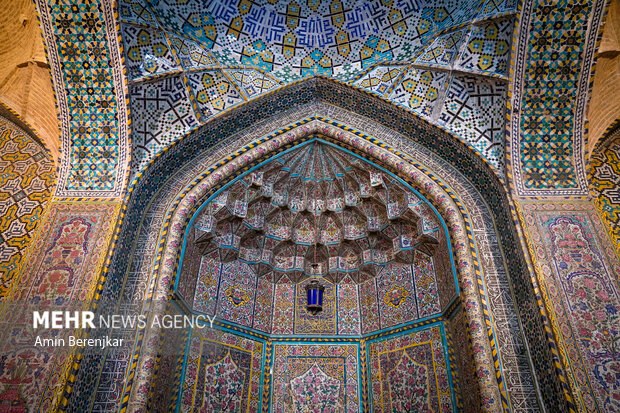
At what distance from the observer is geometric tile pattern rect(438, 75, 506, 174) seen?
5543 mm

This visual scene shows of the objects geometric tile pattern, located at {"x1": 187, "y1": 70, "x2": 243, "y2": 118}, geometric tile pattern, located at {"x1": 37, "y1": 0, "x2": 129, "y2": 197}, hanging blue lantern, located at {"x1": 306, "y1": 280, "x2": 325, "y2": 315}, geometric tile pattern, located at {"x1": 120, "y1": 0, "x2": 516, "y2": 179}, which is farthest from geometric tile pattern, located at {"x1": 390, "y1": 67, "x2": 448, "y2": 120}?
geometric tile pattern, located at {"x1": 37, "y1": 0, "x2": 129, "y2": 197}

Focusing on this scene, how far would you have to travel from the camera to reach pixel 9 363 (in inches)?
156

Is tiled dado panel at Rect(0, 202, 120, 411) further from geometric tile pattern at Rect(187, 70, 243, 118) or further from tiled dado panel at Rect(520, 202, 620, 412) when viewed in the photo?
→ tiled dado panel at Rect(520, 202, 620, 412)

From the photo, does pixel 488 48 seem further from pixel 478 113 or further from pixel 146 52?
pixel 146 52

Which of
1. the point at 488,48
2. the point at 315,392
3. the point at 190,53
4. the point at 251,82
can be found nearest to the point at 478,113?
the point at 488,48

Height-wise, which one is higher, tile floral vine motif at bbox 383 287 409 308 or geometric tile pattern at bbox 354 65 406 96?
geometric tile pattern at bbox 354 65 406 96

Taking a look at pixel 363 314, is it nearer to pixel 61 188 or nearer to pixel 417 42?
pixel 417 42

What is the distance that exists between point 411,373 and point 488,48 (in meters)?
4.77

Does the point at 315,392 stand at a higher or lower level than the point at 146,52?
lower

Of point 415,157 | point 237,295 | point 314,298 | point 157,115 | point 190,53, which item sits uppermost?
point 190,53

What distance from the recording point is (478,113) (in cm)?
577

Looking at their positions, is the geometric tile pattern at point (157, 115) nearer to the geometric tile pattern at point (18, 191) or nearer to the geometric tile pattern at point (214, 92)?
the geometric tile pattern at point (214, 92)

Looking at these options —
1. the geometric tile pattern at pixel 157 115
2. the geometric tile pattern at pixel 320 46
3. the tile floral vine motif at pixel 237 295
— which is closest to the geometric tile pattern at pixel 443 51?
the geometric tile pattern at pixel 320 46

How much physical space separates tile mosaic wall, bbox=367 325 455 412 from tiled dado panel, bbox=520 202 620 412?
6.16 feet
